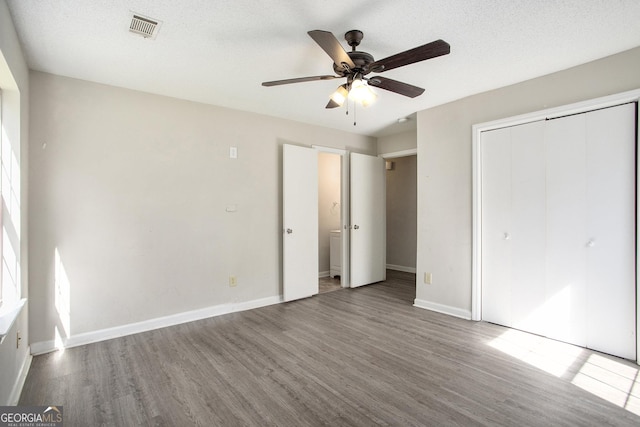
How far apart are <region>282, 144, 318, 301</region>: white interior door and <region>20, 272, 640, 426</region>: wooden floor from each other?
94 centimetres

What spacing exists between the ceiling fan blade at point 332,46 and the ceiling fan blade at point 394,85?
22 cm

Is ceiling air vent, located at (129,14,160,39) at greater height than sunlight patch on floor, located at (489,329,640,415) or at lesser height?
greater

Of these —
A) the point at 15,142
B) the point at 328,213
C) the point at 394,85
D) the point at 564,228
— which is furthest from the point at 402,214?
the point at 15,142

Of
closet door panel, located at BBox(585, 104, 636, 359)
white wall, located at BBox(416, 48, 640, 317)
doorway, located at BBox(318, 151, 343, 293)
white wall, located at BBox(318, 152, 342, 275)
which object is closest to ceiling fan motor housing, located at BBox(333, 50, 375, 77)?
white wall, located at BBox(416, 48, 640, 317)

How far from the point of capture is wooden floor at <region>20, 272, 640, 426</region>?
1874 mm

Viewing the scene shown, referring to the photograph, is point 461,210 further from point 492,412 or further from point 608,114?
point 492,412

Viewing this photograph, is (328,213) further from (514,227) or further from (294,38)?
(294,38)

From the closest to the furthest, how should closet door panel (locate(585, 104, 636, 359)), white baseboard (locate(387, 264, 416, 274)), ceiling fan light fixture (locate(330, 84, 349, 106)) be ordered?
ceiling fan light fixture (locate(330, 84, 349, 106)), closet door panel (locate(585, 104, 636, 359)), white baseboard (locate(387, 264, 416, 274))

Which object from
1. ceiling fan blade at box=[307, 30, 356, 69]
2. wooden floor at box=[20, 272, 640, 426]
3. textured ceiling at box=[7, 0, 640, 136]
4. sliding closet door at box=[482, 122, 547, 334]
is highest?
textured ceiling at box=[7, 0, 640, 136]

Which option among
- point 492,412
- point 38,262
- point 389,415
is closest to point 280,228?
point 38,262

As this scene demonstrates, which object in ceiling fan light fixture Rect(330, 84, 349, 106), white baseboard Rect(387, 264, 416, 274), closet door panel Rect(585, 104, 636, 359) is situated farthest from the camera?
white baseboard Rect(387, 264, 416, 274)

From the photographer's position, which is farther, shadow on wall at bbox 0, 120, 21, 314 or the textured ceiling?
shadow on wall at bbox 0, 120, 21, 314

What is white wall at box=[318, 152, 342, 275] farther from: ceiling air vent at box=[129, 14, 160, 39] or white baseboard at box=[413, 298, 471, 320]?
ceiling air vent at box=[129, 14, 160, 39]

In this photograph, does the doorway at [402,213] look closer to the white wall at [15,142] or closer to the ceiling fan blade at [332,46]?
the ceiling fan blade at [332,46]
